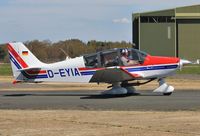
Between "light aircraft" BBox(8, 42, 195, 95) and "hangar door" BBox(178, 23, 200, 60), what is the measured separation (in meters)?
72.1

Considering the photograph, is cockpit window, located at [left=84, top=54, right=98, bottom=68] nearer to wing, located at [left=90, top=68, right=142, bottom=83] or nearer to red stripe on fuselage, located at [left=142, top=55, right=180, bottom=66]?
wing, located at [left=90, top=68, right=142, bottom=83]

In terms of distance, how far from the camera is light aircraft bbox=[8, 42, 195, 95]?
72.3 feet

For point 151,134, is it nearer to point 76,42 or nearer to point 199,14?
point 199,14

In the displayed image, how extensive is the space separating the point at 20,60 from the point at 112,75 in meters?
4.80

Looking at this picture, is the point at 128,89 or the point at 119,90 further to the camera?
the point at 128,89

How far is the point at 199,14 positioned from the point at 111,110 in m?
83.8

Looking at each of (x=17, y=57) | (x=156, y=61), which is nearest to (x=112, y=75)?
(x=156, y=61)

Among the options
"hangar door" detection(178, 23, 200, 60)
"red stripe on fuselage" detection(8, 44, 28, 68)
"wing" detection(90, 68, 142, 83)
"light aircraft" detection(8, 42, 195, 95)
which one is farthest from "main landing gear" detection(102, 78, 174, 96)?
"hangar door" detection(178, 23, 200, 60)

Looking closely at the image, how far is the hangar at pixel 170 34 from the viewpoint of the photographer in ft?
308

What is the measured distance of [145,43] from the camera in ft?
311

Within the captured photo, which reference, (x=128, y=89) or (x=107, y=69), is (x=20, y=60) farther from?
(x=128, y=89)

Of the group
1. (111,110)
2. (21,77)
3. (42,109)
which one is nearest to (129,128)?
(111,110)

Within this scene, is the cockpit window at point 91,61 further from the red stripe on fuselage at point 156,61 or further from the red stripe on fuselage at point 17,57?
the red stripe on fuselage at point 17,57

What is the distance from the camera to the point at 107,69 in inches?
850
